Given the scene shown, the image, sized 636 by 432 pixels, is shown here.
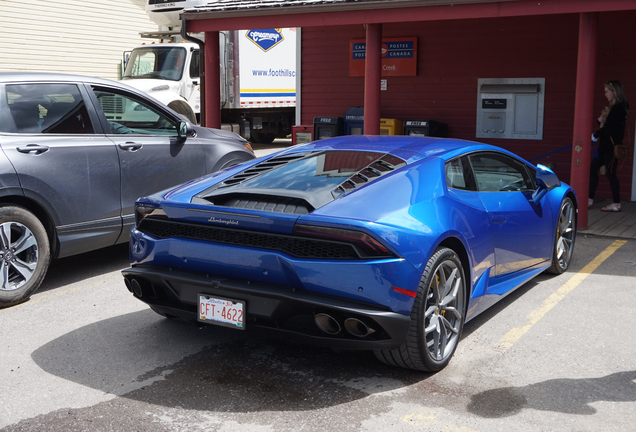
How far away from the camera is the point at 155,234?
412 centimetres

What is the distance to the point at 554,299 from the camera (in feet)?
18.2

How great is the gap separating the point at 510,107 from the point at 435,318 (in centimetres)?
867

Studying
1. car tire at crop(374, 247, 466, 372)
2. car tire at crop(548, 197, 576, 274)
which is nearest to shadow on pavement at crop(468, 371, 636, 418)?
car tire at crop(374, 247, 466, 372)

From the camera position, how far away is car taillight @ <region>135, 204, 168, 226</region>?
407 centimetres

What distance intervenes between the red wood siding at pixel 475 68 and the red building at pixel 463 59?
0.02 metres

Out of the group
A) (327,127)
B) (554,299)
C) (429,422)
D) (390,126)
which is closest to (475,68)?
(390,126)

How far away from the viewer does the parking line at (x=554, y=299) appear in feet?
14.9

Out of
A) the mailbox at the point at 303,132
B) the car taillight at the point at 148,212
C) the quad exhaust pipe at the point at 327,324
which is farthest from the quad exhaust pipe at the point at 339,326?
the mailbox at the point at 303,132

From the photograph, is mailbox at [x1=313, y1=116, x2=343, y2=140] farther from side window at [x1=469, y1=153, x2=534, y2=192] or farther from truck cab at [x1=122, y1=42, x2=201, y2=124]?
side window at [x1=469, y1=153, x2=534, y2=192]

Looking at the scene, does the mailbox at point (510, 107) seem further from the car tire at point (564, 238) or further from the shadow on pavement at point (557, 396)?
the shadow on pavement at point (557, 396)

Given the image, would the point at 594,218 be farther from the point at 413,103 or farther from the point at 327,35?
the point at 327,35

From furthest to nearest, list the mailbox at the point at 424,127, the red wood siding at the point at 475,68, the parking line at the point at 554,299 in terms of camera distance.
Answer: the mailbox at the point at 424,127 < the red wood siding at the point at 475,68 < the parking line at the point at 554,299

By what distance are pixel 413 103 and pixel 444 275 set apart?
30.2 ft

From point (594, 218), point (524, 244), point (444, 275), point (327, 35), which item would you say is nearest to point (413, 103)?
point (327, 35)
